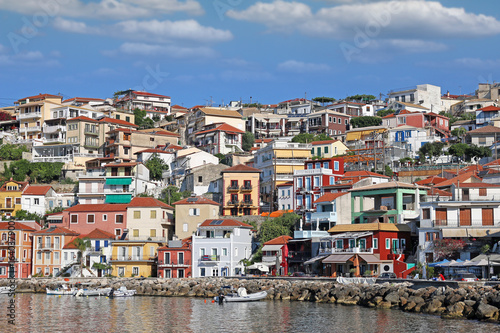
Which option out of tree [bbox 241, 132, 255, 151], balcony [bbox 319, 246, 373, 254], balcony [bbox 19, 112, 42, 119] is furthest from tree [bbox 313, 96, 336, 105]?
balcony [bbox 319, 246, 373, 254]

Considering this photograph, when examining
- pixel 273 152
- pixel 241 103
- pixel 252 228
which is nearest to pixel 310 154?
pixel 273 152

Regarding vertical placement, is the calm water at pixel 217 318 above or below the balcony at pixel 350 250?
below

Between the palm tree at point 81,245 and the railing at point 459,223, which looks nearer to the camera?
the railing at point 459,223

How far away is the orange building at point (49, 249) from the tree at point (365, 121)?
5756cm

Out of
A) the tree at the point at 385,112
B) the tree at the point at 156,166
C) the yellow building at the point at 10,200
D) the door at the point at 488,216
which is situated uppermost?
the tree at the point at 385,112

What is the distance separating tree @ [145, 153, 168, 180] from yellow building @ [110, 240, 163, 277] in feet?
75.1

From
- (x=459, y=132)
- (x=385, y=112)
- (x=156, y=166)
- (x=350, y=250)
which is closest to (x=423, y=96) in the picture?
(x=385, y=112)

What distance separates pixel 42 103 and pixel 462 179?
76.0 m

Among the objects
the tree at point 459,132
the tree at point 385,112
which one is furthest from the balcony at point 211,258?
the tree at point 385,112

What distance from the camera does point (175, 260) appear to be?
225 feet

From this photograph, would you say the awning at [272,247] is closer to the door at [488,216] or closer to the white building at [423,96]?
the door at [488,216]

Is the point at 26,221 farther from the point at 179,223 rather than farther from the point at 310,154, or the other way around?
the point at 310,154

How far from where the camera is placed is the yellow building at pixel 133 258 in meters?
70.8

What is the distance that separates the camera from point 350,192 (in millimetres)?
66000
